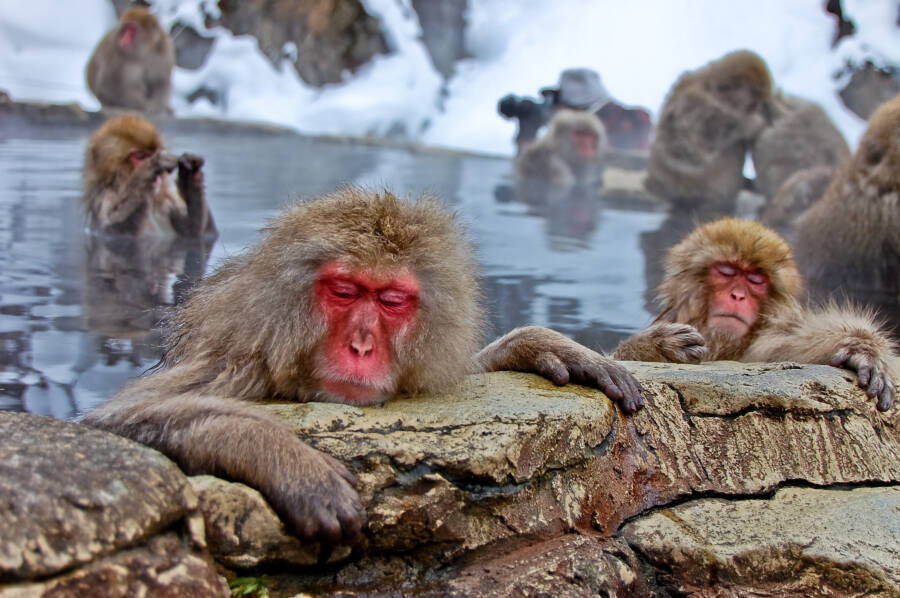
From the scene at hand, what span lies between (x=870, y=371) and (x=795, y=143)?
806cm

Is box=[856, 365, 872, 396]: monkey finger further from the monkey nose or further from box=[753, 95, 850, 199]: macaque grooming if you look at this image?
box=[753, 95, 850, 199]: macaque grooming

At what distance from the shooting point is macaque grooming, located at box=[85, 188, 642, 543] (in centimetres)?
271

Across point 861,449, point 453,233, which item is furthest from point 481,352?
point 861,449

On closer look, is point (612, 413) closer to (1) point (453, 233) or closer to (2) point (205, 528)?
(1) point (453, 233)

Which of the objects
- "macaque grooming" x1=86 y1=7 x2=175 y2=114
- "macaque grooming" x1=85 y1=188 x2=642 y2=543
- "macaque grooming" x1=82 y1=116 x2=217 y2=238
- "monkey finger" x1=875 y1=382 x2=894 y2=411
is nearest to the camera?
"macaque grooming" x1=85 y1=188 x2=642 y2=543

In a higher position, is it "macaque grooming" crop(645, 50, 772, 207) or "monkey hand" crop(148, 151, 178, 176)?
"macaque grooming" crop(645, 50, 772, 207)

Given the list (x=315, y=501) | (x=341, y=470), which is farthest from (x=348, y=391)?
(x=315, y=501)

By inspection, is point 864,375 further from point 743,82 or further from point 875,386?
point 743,82

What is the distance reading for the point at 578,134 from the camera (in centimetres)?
1370

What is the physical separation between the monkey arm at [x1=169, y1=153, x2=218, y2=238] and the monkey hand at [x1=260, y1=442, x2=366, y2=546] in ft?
14.7

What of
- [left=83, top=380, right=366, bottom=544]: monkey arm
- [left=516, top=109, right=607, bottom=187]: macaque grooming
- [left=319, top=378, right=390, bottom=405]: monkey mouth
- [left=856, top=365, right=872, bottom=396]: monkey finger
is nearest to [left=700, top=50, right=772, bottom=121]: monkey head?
[left=516, top=109, right=607, bottom=187]: macaque grooming

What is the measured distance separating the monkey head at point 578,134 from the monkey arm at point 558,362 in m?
10.4

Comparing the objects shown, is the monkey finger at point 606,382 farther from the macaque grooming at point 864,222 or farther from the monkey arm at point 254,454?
the macaque grooming at point 864,222

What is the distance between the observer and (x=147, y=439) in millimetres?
2686
